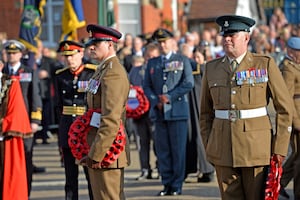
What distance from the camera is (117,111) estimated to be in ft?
22.9

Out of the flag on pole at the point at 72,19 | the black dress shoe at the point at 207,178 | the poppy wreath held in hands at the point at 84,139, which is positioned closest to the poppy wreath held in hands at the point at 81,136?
the poppy wreath held in hands at the point at 84,139

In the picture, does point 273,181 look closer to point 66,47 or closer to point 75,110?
point 75,110

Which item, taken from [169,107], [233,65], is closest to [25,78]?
[169,107]

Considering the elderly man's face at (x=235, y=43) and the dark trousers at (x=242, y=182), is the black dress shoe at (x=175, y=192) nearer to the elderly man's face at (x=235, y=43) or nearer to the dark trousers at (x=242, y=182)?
the dark trousers at (x=242, y=182)

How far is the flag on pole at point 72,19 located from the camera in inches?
558

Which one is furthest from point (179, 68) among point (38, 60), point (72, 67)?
point (38, 60)

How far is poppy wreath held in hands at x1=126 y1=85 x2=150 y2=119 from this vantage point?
12.1 meters

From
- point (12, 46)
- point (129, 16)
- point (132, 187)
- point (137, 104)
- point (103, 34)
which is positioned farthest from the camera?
point (129, 16)

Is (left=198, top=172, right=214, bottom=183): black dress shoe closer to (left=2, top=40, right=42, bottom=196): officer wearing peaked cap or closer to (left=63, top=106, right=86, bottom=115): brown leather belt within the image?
(left=2, top=40, right=42, bottom=196): officer wearing peaked cap

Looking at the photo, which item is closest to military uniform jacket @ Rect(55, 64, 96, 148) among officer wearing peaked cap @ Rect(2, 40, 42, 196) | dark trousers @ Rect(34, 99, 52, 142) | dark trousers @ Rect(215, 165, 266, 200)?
officer wearing peaked cap @ Rect(2, 40, 42, 196)

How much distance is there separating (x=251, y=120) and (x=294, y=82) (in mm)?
2280

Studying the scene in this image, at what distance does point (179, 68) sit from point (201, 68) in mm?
1001

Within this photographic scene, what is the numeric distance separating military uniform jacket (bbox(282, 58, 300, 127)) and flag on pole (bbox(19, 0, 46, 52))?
6.55 m

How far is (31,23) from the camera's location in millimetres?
14773
